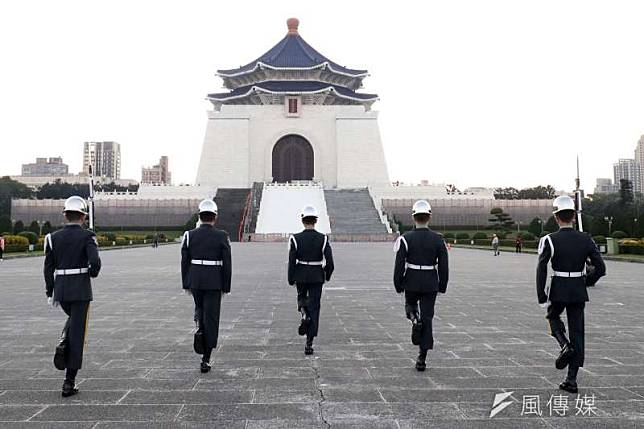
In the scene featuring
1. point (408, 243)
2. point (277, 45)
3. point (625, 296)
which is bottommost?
point (625, 296)

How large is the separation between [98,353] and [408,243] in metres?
3.01

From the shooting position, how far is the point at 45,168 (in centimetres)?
14312

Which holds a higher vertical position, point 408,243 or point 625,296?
point 408,243

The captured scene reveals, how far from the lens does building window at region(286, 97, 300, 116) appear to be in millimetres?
50969

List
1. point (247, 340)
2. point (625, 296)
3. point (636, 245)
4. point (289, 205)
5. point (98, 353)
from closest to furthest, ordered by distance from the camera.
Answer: point (98, 353), point (247, 340), point (625, 296), point (636, 245), point (289, 205)

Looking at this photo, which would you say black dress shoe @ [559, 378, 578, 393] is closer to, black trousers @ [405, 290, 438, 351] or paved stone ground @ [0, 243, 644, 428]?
paved stone ground @ [0, 243, 644, 428]

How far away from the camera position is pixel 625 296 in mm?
9609

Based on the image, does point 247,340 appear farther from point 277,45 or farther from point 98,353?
point 277,45

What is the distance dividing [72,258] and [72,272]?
4.3 inches

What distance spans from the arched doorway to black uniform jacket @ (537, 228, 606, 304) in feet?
157

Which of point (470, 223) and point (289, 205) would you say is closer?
point (289, 205)

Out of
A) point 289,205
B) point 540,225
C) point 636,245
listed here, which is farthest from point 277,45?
point 636,245

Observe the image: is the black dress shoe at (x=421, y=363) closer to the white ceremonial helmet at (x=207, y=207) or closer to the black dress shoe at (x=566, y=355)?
the black dress shoe at (x=566, y=355)

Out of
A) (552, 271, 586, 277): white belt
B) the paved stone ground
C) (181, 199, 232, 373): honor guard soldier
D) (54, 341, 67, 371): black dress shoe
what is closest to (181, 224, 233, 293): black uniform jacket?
(181, 199, 232, 373): honor guard soldier
